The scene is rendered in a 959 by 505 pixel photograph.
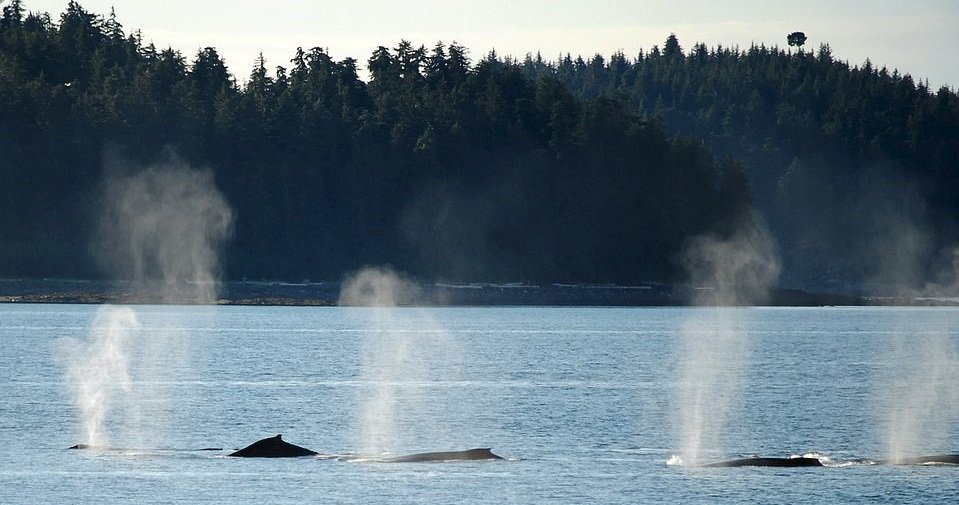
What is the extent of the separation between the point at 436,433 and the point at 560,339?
78699 mm

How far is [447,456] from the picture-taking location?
5434 cm

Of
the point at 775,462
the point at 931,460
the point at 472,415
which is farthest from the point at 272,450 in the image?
the point at 931,460

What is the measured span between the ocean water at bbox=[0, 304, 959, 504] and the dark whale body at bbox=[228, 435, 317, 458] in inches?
36.6

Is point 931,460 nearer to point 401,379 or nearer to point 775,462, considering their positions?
point 775,462

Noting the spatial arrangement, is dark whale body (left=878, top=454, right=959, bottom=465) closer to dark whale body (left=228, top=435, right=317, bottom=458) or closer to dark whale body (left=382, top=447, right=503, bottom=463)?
dark whale body (left=382, top=447, right=503, bottom=463)

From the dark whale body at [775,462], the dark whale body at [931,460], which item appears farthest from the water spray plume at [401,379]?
the dark whale body at [931,460]

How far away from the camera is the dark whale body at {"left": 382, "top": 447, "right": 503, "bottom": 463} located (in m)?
54.1

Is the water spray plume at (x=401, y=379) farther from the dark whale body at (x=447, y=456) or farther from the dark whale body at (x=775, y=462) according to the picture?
the dark whale body at (x=775, y=462)

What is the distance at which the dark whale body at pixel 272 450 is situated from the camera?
54.3 m

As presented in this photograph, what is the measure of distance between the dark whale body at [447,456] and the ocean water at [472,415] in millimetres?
993

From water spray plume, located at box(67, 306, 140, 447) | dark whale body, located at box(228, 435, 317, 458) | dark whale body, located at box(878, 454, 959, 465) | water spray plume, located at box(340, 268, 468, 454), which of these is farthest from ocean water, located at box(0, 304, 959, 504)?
dark whale body, located at box(228, 435, 317, 458)

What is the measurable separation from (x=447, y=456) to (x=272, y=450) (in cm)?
583

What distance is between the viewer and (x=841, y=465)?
53688mm

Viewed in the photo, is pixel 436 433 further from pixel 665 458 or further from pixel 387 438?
pixel 665 458
